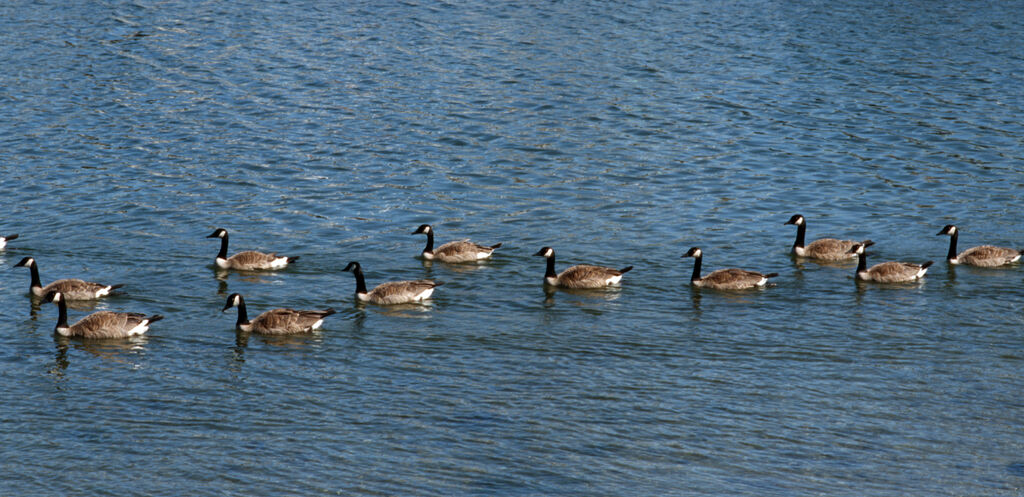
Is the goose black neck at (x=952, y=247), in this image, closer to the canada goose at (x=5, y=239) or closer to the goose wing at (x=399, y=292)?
the goose wing at (x=399, y=292)

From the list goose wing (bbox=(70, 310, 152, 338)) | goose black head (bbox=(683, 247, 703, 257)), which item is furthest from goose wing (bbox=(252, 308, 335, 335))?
goose black head (bbox=(683, 247, 703, 257))

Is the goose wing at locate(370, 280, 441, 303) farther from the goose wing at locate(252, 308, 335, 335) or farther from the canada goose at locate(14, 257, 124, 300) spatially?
the canada goose at locate(14, 257, 124, 300)

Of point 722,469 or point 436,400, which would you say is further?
point 436,400

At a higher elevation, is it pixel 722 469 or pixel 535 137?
pixel 535 137

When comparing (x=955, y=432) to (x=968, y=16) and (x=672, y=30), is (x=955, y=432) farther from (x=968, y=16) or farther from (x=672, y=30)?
(x=968, y=16)

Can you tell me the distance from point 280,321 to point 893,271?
12.1 meters

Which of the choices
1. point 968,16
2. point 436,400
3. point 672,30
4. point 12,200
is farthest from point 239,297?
point 968,16

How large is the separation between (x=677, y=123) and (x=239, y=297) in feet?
66.9

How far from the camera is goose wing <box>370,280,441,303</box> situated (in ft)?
76.5

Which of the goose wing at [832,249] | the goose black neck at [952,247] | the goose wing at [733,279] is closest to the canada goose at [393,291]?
the goose wing at [733,279]

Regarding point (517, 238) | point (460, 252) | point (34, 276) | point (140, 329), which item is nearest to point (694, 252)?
point (517, 238)

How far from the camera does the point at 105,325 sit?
69.8ft

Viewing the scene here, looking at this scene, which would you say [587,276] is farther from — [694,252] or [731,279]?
[731,279]

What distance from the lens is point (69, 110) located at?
1539 inches
